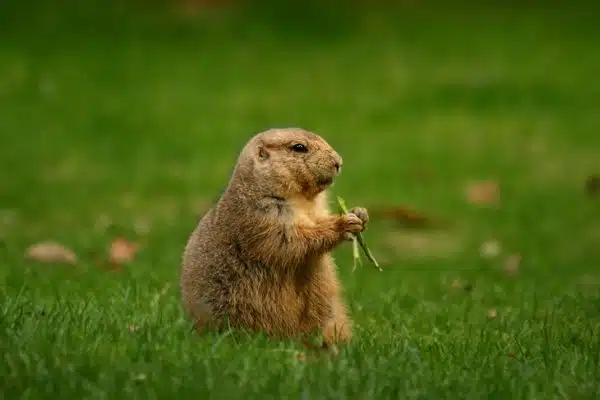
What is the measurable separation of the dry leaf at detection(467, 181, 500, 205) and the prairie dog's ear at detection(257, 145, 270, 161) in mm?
7766

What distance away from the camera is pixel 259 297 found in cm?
573

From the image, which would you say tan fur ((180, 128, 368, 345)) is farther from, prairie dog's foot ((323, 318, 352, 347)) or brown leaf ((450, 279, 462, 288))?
brown leaf ((450, 279, 462, 288))

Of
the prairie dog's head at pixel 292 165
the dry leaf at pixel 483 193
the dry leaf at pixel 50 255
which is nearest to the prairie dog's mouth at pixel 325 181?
the prairie dog's head at pixel 292 165

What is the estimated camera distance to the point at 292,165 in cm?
576

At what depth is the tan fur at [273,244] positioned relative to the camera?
18.6 feet

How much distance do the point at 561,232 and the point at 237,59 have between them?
28.0 ft

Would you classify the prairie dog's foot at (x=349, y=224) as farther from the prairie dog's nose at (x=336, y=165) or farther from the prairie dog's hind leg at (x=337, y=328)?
the prairie dog's hind leg at (x=337, y=328)

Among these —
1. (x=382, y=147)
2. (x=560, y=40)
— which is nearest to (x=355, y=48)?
(x=560, y=40)

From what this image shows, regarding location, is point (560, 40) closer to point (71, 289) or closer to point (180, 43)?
point (180, 43)

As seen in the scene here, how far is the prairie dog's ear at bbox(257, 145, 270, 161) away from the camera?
5816 mm

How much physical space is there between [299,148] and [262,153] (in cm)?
18

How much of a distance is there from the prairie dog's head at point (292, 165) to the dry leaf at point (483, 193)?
772 centimetres

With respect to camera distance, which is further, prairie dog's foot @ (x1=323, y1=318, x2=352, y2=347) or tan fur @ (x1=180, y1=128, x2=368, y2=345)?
prairie dog's foot @ (x1=323, y1=318, x2=352, y2=347)

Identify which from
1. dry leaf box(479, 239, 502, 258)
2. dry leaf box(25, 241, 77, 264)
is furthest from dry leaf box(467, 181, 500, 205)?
dry leaf box(25, 241, 77, 264)
